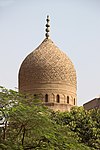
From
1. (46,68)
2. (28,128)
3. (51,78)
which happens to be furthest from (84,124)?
(28,128)

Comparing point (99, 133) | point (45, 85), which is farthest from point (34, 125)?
point (45, 85)

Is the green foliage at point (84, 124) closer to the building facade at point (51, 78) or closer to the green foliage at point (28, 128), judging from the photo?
the building facade at point (51, 78)

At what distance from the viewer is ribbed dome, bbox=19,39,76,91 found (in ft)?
102

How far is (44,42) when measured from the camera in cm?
3325

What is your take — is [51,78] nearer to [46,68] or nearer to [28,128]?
[46,68]

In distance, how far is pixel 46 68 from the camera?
102 ft

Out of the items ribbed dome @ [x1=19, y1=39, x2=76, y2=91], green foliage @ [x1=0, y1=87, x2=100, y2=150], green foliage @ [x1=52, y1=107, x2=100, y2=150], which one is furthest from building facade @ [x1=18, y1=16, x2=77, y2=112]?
green foliage @ [x1=0, y1=87, x2=100, y2=150]

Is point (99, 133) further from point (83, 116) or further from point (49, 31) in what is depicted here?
point (49, 31)

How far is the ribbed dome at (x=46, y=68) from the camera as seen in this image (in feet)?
102

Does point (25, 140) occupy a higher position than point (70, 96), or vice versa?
point (70, 96)

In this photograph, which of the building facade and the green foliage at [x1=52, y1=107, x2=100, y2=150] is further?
the building facade

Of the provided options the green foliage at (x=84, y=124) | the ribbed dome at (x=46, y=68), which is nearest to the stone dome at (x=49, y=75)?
the ribbed dome at (x=46, y=68)

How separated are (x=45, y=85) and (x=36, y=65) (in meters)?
1.25

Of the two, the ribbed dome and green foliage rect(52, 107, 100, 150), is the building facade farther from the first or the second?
green foliage rect(52, 107, 100, 150)
